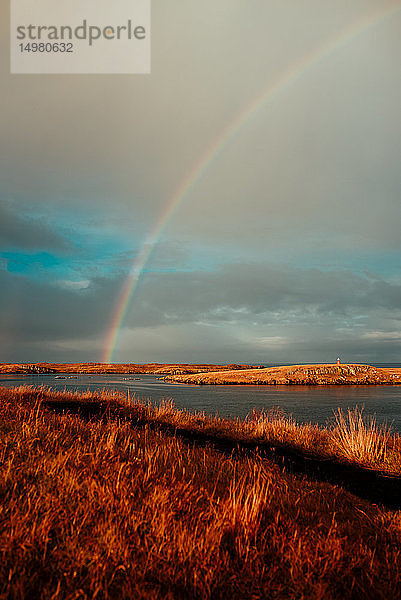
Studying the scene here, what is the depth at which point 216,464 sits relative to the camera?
23.3 feet

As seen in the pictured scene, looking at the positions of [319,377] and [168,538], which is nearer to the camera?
[168,538]

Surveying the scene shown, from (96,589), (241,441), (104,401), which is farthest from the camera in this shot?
(104,401)

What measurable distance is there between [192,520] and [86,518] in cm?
103

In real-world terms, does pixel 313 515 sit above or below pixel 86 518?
below

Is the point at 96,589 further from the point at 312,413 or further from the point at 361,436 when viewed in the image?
the point at 312,413

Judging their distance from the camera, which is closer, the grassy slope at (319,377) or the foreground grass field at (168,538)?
the foreground grass field at (168,538)

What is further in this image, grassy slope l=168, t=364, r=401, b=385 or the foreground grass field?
grassy slope l=168, t=364, r=401, b=385

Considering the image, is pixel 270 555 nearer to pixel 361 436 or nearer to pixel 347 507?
pixel 347 507

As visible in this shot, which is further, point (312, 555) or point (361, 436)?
point (361, 436)

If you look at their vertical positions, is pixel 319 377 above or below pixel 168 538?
below

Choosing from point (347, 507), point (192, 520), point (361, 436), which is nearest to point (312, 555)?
point (192, 520)

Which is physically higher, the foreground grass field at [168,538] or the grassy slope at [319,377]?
the foreground grass field at [168,538]

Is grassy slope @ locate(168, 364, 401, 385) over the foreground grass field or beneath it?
beneath

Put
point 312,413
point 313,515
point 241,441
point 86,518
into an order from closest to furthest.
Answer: point 86,518 → point 313,515 → point 241,441 → point 312,413
